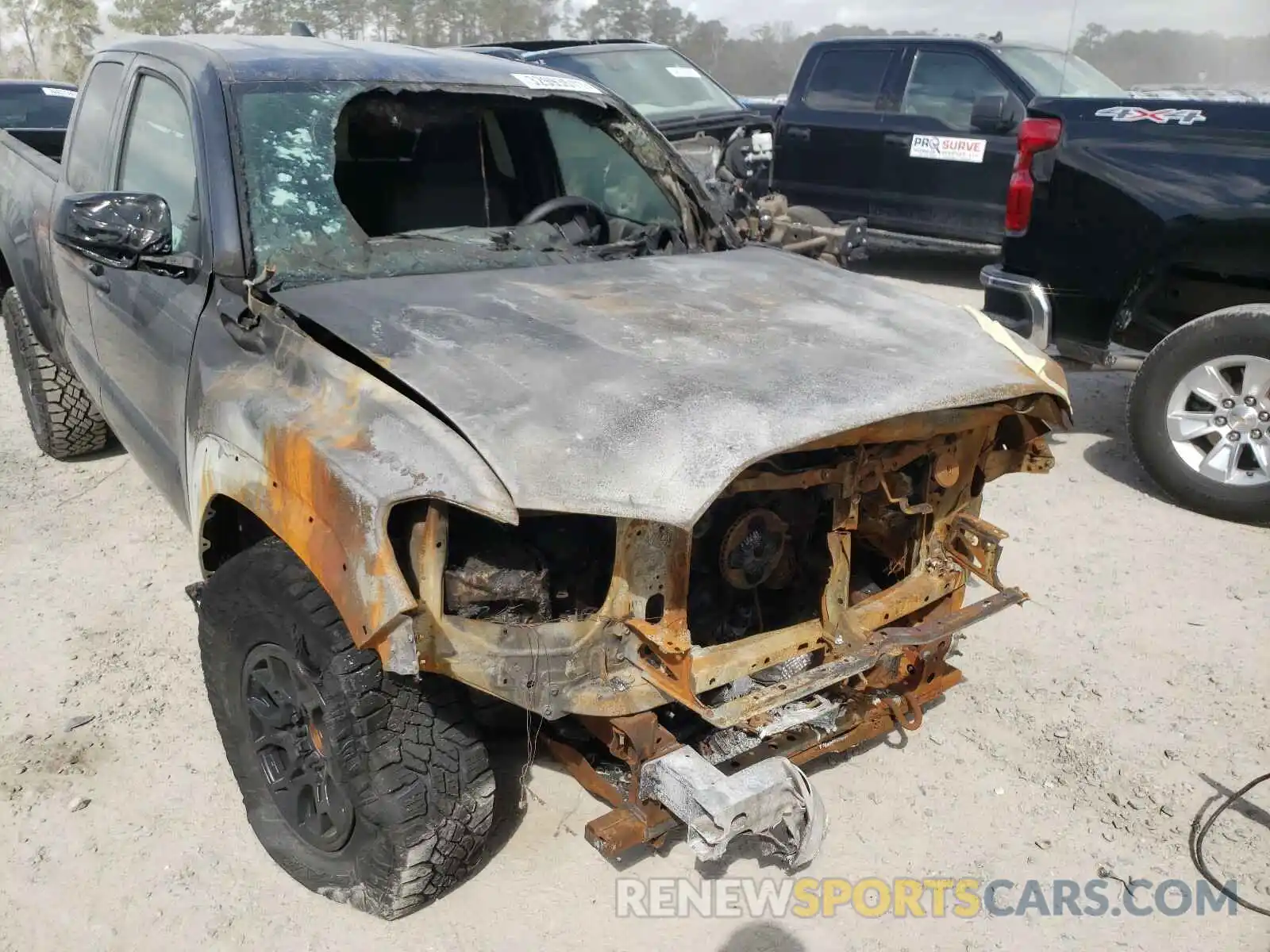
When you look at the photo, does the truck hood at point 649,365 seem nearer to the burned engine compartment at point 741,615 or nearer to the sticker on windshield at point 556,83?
the burned engine compartment at point 741,615

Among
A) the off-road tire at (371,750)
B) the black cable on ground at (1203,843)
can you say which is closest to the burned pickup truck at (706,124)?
the black cable on ground at (1203,843)

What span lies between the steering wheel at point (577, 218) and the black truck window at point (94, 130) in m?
1.45

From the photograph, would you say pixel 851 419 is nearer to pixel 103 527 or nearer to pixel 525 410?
pixel 525 410

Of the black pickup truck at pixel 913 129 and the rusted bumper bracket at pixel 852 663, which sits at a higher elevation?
the black pickup truck at pixel 913 129

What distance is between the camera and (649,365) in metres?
2.30

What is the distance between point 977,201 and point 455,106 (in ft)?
21.3

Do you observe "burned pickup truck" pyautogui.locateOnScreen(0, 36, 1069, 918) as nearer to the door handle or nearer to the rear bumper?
the door handle

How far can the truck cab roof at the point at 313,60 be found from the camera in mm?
2967

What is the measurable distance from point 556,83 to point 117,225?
162 cm

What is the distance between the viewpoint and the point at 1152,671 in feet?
11.4

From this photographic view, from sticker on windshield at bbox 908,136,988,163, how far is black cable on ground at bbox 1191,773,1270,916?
6.76 m

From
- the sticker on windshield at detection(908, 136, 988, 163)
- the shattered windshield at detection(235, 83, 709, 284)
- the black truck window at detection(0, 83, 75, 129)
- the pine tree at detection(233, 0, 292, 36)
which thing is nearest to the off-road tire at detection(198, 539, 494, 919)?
the shattered windshield at detection(235, 83, 709, 284)

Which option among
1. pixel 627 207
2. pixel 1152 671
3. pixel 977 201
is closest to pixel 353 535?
pixel 627 207

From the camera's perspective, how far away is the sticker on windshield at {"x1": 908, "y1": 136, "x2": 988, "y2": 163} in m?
8.55
